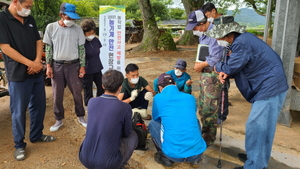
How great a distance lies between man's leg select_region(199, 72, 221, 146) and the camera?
119 inches

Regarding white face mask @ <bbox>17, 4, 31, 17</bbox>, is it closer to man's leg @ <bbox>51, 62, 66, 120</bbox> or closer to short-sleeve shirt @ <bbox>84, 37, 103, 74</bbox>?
man's leg @ <bbox>51, 62, 66, 120</bbox>

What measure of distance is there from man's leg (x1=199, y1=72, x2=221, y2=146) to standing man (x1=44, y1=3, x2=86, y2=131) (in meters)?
1.85

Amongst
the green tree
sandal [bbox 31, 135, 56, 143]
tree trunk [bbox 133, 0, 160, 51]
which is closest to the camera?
sandal [bbox 31, 135, 56, 143]

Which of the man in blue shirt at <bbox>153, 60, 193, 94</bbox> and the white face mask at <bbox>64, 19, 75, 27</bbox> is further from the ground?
the white face mask at <bbox>64, 19, 75, 27</bbox>

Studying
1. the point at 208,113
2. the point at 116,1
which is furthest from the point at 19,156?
the point at 116,1

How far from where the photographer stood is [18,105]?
3.00 metres

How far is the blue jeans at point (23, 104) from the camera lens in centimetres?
298

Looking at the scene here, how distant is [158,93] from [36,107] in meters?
1.65

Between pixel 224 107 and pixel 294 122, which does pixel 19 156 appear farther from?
pixel 294 122

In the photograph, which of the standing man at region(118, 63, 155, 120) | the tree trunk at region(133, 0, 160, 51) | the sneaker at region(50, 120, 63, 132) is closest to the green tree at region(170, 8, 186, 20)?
the tree trunk at region(133, 0, 160, 51)

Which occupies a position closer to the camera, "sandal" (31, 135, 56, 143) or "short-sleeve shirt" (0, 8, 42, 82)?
"short-sleeve shirt" (0, 8, 42, 82)

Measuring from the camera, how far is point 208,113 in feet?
10.1

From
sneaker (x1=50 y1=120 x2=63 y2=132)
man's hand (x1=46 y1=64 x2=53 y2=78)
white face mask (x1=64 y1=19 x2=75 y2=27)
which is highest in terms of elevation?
white face mask (x1=64 y1=19 x2=75 y2=27)

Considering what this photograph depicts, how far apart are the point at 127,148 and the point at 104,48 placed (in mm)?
2974
